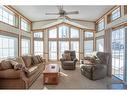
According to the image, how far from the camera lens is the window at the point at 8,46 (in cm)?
506

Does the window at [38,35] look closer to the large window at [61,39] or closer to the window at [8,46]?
the large window at [61,39]

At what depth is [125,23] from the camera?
4.30 metres

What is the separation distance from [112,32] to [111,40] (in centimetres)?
43

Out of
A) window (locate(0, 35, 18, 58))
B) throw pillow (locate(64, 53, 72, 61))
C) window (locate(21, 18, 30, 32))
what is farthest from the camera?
throw pillow (locate(64, 53, 72, 61))

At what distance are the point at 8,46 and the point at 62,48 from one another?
14.8 ft

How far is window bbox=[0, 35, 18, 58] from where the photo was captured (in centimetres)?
506

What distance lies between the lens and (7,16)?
5398 millimetres

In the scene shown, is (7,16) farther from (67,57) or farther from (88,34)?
(88,34)

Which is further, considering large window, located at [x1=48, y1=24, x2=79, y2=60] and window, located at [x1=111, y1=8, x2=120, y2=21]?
large window, located at [x1=48, y1=24, x2=79, y2=60]

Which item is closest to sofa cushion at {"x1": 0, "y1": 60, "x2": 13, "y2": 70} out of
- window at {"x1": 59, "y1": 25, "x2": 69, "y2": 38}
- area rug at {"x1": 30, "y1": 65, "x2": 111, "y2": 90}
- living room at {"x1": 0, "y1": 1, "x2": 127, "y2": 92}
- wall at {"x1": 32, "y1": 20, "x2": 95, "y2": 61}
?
living room at {"x1": 0, "y1": 1, "x2": 127, "y2": 92}

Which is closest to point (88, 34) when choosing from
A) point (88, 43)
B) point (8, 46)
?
point (88, 43)

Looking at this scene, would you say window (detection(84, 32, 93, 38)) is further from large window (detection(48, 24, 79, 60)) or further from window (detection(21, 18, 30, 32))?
window (detection(21, 18, 30, 32))

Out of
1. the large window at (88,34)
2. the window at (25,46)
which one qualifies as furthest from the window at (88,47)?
the window at (25,46)

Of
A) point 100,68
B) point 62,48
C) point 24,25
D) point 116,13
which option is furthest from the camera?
point 62,48
